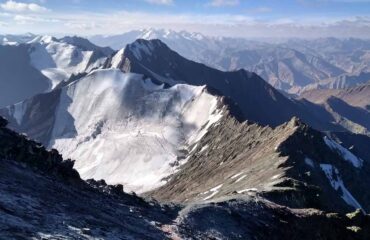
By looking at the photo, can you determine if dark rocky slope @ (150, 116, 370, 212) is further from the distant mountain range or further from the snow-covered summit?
the snow-covered summit

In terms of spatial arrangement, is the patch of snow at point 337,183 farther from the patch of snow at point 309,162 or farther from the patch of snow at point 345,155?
the patch of snow at point 345,155

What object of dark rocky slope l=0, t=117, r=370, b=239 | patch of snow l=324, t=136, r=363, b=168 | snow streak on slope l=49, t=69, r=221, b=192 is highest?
dark rocky slope l=0, t=117, r=370, b=239

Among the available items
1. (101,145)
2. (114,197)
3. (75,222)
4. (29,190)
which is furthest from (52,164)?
(101,145)

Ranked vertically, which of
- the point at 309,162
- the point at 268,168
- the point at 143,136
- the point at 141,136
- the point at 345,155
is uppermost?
the point at 268,168

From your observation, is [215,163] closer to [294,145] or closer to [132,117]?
[294,145]

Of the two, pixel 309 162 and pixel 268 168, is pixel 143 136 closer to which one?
pixel 309 162

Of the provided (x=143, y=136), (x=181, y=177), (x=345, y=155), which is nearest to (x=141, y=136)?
(x=143, y=136)

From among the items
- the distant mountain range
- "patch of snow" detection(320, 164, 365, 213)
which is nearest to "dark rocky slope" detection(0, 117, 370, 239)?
the distant mountain range
